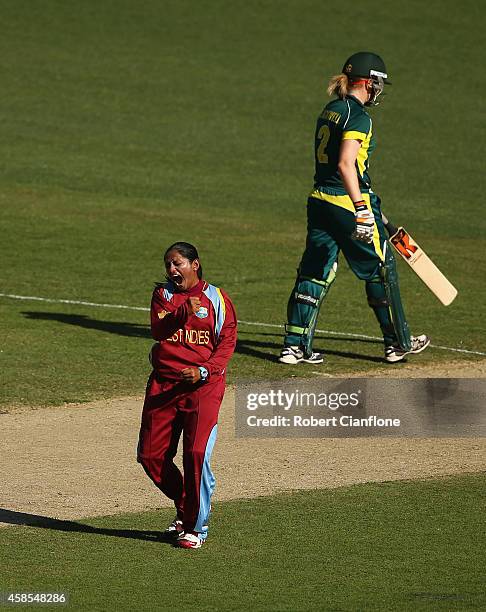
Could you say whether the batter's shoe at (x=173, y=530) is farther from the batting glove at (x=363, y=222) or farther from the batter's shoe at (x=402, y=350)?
the batter's shoe at (x=402, y=350)

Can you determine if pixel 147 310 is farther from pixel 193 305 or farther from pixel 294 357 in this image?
pixel 193 305

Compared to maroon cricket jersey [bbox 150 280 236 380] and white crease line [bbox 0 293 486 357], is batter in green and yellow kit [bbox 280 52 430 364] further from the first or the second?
maroon cricket jersey [bbox 150 280 236 380]

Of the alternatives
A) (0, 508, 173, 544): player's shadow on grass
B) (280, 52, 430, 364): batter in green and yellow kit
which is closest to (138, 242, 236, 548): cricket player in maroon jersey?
(0, 508, 173, 544): player's shadow on grass

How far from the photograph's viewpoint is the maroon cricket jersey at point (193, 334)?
8297 millimetres

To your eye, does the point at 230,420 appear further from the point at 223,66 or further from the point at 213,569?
the point at 223,66

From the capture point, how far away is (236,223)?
70.6ft

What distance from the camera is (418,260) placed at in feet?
44.9

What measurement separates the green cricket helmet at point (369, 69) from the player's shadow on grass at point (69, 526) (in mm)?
5495

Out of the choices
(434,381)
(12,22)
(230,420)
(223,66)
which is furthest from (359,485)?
(12,22)

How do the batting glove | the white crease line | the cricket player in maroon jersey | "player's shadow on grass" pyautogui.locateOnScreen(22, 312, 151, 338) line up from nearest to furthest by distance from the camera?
the cricket player in maroon jersey → the batting glove → the white crease line → "player's shadow on grass" pyautogui.locateOnScreen(22, 312, 151, 338)

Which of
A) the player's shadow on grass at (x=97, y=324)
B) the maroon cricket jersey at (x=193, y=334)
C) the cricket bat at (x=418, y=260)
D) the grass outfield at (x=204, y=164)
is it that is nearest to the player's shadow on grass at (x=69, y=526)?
the maroon cricket jersey at (x=193, y=334)

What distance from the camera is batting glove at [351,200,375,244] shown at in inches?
491

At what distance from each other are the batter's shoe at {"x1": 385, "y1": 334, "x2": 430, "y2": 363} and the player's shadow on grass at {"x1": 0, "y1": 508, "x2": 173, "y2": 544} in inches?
213

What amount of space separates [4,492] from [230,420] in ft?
8.21
